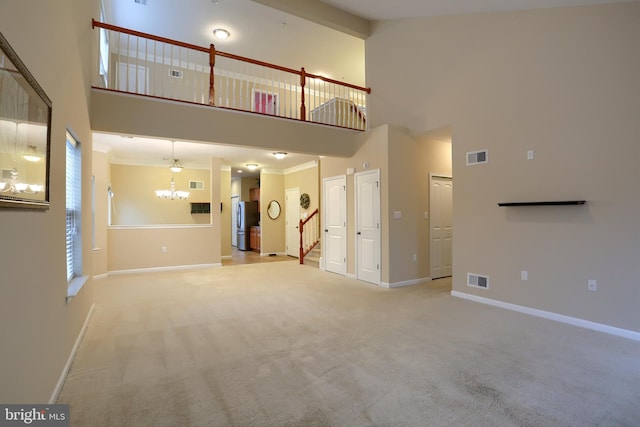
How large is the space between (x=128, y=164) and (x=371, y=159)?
6.47 meters

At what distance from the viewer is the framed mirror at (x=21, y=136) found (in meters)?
1.39

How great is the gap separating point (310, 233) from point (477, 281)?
4.88m

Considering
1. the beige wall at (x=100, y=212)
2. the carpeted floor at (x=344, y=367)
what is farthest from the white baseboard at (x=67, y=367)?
the beige wall at (x=100, y=212)

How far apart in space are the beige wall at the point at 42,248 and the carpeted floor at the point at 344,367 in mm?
387

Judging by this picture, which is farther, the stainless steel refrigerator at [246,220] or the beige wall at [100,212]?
the stainless steel refrigerator at [246,220]

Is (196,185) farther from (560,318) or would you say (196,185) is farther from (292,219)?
(560,318)

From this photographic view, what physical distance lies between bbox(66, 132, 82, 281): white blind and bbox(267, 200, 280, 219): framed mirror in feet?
21.5

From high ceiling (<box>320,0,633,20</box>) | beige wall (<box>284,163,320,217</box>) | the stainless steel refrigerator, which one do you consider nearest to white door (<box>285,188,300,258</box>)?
beige wall (<box>284,163,320,217</box>)

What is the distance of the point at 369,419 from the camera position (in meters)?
1.94

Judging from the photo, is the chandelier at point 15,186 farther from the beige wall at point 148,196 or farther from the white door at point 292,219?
the white door at point 292,219

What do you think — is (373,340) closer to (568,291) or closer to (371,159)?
(568,291)

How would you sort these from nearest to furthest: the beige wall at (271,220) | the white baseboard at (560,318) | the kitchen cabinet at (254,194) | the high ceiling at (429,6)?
the white baseboard at (560,318)
the high ceiling at (429,6)
the beige wall at (271,220)
the kitchen cabinet at (254,194)

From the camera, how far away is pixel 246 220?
37.0 feet

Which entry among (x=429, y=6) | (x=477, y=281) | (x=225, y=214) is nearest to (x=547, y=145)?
(x=477, y=281)
